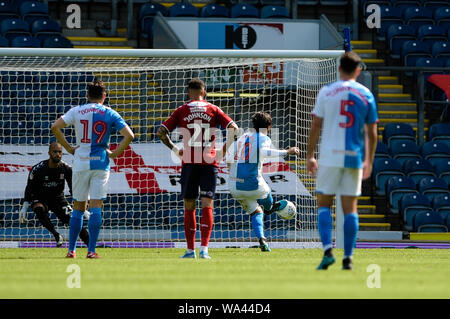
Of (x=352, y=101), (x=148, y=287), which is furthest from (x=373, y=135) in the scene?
(x=148, y=287)

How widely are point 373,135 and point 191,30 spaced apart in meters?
13.0

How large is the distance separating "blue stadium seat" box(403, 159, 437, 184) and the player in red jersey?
9.53 metres

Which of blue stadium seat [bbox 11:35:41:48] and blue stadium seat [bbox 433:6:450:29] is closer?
blue stadium seat [bbox 11:35:41:48]

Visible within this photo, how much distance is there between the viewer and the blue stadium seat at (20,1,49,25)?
20.6 metres

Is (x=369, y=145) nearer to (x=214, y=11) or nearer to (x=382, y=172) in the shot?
(x=382, y=172)

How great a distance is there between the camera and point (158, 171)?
15.4 m

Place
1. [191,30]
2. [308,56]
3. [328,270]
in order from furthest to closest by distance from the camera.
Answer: [191,30] → [308,56] → [328,270]

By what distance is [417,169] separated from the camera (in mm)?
18531

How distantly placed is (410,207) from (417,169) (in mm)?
1307

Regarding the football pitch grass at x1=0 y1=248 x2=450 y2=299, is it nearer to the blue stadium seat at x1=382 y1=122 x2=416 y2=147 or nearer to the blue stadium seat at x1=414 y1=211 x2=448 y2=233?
the blue stadium seat at x1=414 y1=211 x2=448 y2=233

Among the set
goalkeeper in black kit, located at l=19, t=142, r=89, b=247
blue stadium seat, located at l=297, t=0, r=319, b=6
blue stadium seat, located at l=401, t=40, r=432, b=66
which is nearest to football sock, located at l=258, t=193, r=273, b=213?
goalkeeper in black kit, located at l=19, t=142, r=89, b=247

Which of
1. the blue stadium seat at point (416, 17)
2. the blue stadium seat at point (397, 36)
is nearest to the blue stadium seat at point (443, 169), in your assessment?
the blue stadium seat at point (397, 36)

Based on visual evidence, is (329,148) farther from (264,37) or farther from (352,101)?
(264,37)

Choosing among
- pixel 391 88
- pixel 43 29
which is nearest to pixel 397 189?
pixel 391 88
